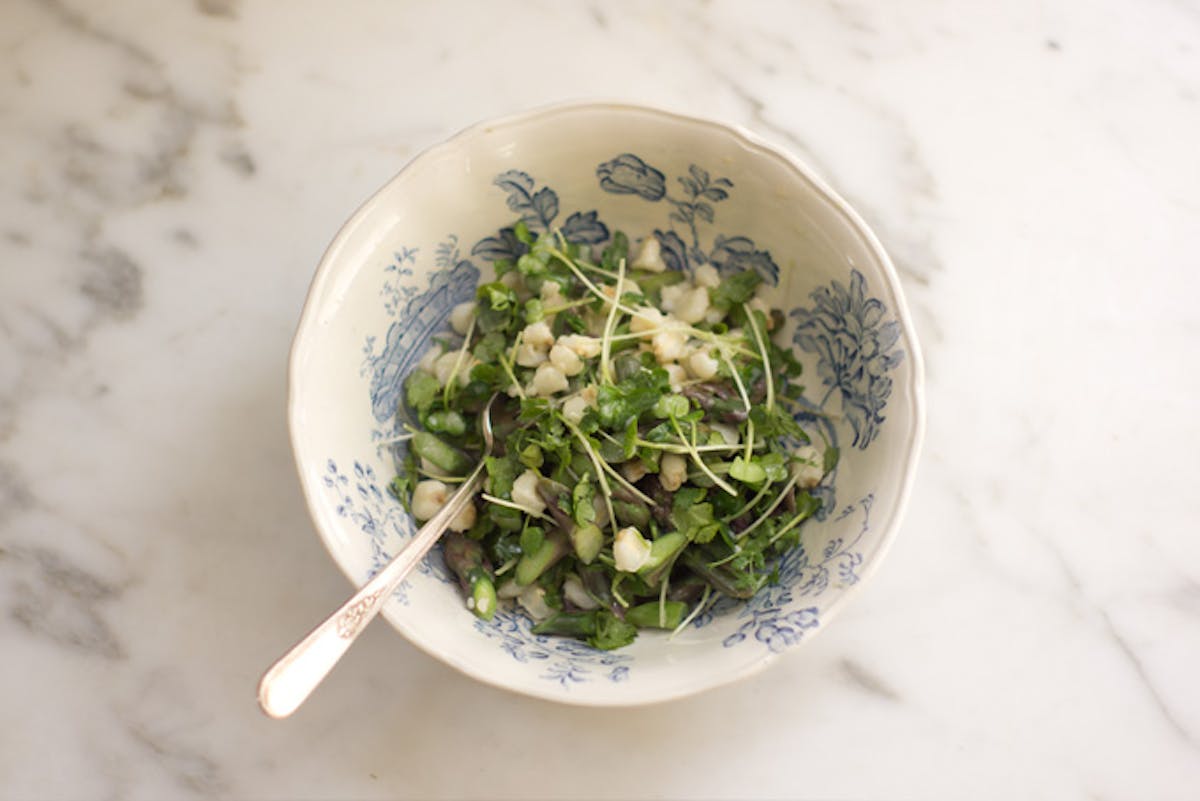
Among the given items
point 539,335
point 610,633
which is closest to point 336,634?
point 610,633

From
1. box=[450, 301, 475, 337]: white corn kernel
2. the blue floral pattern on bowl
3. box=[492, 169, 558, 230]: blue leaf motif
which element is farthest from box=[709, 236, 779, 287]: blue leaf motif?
box=[450, 301, 475, 337]: white corn kernel

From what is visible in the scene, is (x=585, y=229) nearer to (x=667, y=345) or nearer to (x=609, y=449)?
(x=667, y=345)

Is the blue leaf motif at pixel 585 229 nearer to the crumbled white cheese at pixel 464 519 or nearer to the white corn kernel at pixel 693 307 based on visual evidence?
the white corn kernel at pixel 693 307

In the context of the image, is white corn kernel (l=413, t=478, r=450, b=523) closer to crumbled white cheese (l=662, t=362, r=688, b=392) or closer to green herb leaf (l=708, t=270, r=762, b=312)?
crumbled white cheese (l=662, t=362, r=688, b=392)

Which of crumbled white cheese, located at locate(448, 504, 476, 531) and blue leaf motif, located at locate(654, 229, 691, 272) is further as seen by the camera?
blue leaf motif, located at locate(654, 229, 691, 272)

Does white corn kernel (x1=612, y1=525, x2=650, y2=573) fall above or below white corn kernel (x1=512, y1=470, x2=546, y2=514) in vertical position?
above

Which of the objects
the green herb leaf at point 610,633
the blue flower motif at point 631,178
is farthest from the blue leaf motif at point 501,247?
the green herb leaf at point 610,633
